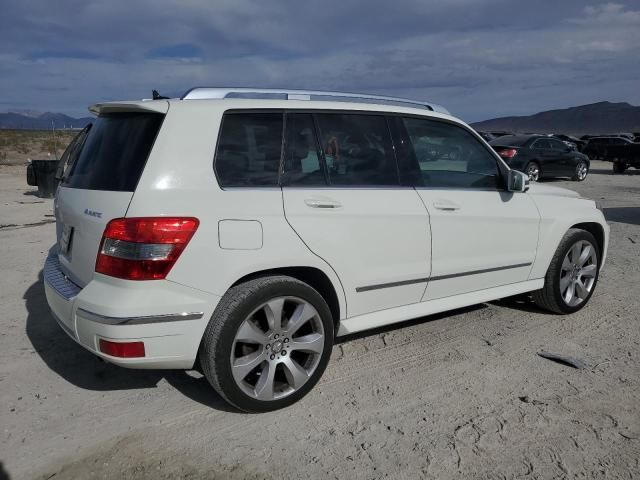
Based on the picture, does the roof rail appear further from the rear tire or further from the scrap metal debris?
the rear tire

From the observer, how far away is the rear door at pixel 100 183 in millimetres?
2881

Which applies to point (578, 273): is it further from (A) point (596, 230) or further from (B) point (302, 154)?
(B) point (302, 154)

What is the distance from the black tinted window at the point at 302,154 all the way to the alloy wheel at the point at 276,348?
0.73 metres

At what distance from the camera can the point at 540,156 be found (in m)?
17.1

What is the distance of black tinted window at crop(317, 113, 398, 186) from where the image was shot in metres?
3.46

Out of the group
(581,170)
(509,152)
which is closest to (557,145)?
(581,170)

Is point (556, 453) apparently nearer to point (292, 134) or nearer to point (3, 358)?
point (292, 134)

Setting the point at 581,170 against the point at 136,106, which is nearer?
the point at 136,106

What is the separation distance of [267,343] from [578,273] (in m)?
3.19

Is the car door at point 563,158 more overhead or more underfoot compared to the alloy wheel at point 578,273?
more overhead

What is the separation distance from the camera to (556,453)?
9.28 ft

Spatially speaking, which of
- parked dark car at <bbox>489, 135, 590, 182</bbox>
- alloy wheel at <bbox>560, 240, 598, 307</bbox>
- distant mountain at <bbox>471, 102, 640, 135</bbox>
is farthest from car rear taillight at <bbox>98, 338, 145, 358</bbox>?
distant mountain at <bbox>471, 102, 640, 135</bbox>

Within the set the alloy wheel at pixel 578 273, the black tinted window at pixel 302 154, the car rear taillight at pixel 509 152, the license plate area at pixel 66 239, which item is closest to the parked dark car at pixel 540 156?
the car rear taillight at pixel 509 152

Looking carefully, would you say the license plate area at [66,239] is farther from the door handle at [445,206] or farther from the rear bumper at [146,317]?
the door handle at [445,206]
